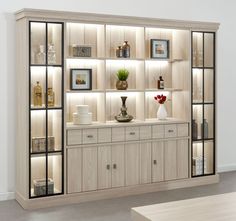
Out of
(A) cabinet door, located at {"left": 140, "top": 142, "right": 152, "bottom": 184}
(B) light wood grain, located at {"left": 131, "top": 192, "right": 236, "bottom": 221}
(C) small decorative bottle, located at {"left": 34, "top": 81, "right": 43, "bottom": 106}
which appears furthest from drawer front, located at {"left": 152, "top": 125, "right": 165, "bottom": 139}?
(B) light wood grain, located at {"left": 131, "top": 192, "right": 236, "bottom": 221}

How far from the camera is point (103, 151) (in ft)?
17.7

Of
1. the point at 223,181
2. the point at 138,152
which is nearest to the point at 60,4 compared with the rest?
the point at 138,152

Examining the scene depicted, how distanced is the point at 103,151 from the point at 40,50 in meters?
1.46

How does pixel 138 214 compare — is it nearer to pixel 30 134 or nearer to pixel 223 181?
pixel 30 134

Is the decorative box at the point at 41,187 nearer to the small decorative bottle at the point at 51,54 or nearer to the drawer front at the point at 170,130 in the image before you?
the small decorative bottle at the point at 51,54

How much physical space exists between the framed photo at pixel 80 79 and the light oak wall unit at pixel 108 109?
82 mm

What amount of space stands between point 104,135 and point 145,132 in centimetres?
59

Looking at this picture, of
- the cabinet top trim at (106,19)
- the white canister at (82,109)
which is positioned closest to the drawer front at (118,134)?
the white canister at (82,109)

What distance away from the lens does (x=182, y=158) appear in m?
5.95

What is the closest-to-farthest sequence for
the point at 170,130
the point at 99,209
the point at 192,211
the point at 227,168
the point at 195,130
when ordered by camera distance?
the point at 192,211
the point at 99,209
the point at 170,130
the point at 195,130
the point at 227,168

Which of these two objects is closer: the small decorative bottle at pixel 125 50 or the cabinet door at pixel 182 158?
the small decorative bottle at pixel 125 50

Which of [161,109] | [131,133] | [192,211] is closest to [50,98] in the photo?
[131,133]

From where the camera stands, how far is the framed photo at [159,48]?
5980 millimetres

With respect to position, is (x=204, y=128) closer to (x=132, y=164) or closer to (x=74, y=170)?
(x=132, y=164)
